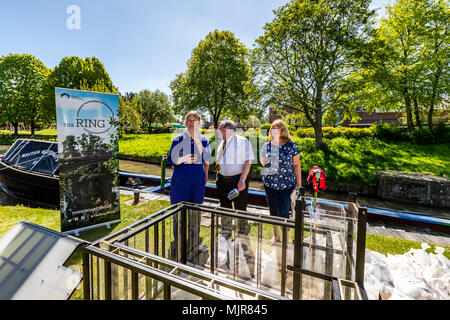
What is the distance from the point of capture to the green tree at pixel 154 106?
38.5 m

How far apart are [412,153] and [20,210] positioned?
16.3 metres

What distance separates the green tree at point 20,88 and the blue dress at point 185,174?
2878 centimetres

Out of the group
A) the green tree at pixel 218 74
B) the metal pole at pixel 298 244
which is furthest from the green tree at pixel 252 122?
the metal pole at pixel 298 244

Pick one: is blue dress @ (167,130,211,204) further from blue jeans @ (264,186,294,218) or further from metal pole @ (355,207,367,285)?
metal pole @ (355,207,367,285)

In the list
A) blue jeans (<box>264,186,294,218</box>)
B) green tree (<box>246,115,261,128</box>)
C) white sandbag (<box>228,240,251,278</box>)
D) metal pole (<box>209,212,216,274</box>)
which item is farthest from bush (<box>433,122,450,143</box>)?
green tree (<box>246,115,261,128</box>)

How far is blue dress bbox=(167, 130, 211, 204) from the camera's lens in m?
2.88

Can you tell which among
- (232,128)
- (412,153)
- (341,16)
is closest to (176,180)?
(232,128)

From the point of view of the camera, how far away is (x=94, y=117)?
3717 mm

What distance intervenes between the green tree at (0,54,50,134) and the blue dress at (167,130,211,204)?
28776mm

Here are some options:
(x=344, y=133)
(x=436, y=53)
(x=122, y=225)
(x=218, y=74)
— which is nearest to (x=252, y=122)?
(x=218, y=74)

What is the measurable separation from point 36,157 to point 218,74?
15.8 meters

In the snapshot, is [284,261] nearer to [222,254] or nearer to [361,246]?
[222,254]

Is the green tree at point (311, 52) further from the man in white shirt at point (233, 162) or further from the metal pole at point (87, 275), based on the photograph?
the metal pole at point (87, 275)

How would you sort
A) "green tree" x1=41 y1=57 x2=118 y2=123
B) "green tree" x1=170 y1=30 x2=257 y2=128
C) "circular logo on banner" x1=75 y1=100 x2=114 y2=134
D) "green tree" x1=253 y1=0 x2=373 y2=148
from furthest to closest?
"green tree" x1=41 y1=57 x2=118 y2=123
"green tree" x1=170 y1=30 x2=257 y2=128
"green tree" x1=253 y1=0 x2=373 y2=148
"circular logo on banner" x1=75 y1=100 x2=114 y2=134
